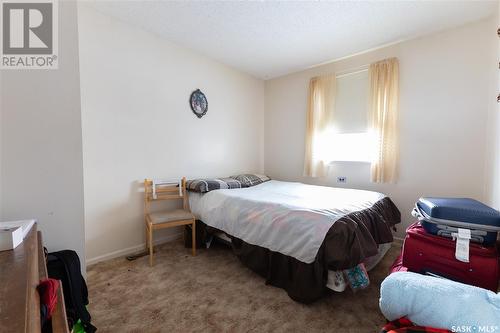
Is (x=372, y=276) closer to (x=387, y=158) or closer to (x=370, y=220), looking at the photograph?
(x=370, y=220)

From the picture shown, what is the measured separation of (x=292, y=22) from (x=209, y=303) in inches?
113

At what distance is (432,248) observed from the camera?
4.37 feet

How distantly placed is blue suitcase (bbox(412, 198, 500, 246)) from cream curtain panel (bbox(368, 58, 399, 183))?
1.59 m

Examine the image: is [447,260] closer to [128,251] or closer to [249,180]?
[249,180]

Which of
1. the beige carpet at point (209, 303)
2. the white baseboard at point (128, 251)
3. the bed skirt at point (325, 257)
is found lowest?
the beige carpet at point (209, 303)

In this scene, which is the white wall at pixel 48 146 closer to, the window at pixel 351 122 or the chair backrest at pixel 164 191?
the chair backrest at pixel 164 191

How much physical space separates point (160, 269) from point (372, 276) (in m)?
2.07

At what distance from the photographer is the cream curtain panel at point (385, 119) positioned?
9.55ft

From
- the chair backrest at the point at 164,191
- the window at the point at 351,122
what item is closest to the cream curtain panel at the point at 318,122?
the window at the point at 351,122

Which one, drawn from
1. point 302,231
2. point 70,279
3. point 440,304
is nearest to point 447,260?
point 440,304

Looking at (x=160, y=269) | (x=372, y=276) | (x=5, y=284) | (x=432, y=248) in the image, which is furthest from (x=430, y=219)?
(x=160, y=269)

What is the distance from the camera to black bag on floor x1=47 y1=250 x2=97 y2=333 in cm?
114

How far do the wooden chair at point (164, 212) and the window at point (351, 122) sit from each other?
2280mm
